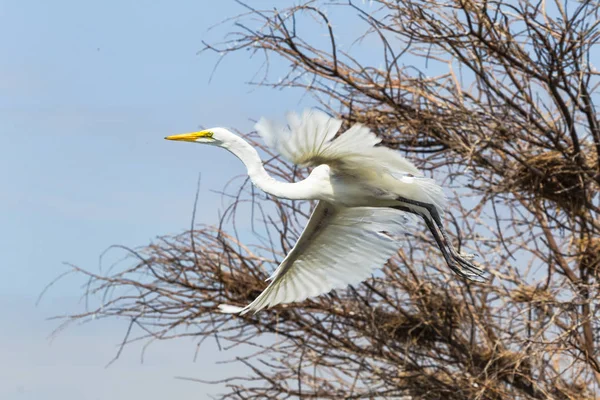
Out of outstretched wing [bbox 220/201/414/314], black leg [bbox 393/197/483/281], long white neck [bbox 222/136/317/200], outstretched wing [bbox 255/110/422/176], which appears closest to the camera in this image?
outstretched wing [bbox 255/110/422/176]

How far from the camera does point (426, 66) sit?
14.2ft

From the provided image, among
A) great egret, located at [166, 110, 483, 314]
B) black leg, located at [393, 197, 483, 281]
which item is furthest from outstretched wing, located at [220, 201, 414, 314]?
black leg, located at [393, 197, 483, 281]

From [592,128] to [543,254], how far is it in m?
0.78

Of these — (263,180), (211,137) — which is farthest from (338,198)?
(211,137)

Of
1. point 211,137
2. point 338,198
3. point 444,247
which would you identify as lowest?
point 444,247

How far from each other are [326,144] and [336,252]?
854 mm

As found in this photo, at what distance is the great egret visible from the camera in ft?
7.45

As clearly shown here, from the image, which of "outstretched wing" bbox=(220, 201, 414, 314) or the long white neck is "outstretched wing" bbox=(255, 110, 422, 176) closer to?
the long white neck

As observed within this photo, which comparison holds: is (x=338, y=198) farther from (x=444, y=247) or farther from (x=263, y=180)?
(x=444, y=247)

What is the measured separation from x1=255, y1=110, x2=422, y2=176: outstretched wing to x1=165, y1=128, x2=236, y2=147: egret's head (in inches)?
11.3

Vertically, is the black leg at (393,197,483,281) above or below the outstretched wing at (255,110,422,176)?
below

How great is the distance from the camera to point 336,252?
3111 millimetres

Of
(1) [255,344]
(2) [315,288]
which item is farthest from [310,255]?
(1) [255,344]

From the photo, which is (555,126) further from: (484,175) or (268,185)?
(268,185)
